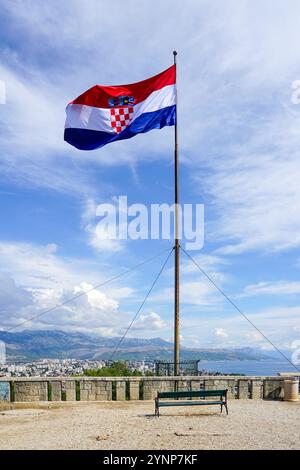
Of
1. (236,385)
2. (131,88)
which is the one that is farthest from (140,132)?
(236,385)

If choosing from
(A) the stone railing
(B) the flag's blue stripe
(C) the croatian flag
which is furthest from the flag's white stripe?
(A) the stone railing

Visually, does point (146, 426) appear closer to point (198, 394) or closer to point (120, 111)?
point (198, 394)

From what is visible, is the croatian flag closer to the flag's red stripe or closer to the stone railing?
the flag's red stripe

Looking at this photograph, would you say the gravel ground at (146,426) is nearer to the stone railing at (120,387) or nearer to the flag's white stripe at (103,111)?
the stone railing at (120,387)

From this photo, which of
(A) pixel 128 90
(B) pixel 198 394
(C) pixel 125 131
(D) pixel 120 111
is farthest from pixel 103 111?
(B) pixel 198 394
